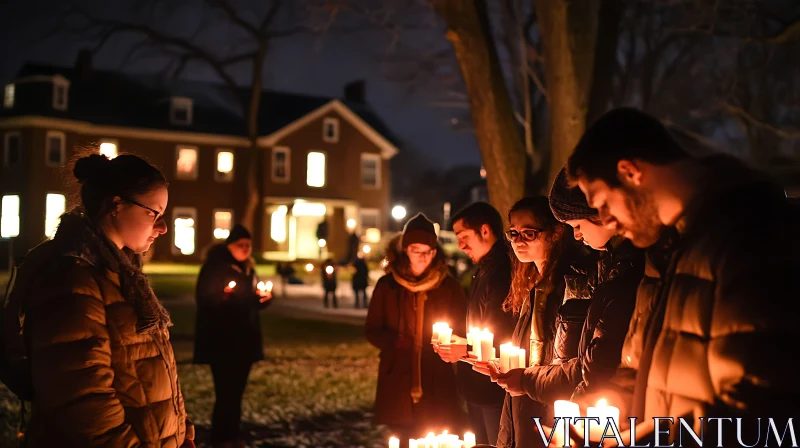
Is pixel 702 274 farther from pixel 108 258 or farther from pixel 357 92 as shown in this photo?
pixel 357 92

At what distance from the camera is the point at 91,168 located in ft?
9.46

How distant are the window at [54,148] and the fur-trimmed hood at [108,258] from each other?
32166 mm

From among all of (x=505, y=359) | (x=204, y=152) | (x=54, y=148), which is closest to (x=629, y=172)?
(x=505, y=359)

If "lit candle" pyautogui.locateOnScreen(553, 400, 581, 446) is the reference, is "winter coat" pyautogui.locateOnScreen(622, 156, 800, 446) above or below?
above

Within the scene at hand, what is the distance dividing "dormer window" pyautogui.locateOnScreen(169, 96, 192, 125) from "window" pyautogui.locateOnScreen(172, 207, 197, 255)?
4.83 meters

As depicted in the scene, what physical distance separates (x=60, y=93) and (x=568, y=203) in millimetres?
34849

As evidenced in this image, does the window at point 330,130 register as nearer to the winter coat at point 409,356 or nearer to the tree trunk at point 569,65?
the tree trunk at point 569,65

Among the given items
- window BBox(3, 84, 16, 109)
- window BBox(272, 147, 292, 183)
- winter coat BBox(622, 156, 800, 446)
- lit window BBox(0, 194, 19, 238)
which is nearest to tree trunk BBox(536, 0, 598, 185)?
winter coat BBox(622, 156, 800, 446)

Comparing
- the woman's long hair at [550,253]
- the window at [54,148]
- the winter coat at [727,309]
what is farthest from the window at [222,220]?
the winter coat at [727,309]

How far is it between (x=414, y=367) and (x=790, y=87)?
18407mm

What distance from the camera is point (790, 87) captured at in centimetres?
1892

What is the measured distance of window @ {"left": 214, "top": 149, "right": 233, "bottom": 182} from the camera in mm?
35594

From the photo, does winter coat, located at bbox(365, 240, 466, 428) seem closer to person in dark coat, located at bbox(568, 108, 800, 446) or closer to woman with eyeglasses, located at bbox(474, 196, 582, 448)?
woman with eyeglasses, located at bbox(474, 196, 582, 448)

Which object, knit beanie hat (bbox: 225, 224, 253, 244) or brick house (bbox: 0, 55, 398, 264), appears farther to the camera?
brick house (bbox: 0, 55, 398, 264)
